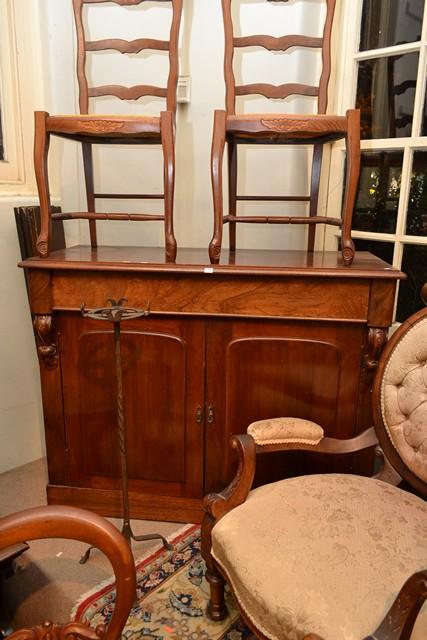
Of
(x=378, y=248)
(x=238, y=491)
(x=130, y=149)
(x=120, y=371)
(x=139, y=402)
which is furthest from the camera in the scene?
(x=130, y=149)

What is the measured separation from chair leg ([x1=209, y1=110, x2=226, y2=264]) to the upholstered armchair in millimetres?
586

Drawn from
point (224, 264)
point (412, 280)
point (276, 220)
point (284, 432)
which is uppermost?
point (276, 220)

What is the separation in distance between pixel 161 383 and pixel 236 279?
1.48 feet

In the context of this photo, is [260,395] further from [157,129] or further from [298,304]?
[157,129]

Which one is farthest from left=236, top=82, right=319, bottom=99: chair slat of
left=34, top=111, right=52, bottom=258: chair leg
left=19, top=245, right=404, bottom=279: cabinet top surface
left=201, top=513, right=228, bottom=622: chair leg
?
left=201, top=513, right=228, bottom=622: chair leg

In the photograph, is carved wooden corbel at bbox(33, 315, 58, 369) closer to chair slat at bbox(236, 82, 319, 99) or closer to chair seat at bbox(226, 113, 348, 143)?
chair seat at bbox(226, 113, 348, 143)

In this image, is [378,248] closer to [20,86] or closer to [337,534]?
[337,534]

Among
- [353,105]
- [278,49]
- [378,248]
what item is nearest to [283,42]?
[278,49]

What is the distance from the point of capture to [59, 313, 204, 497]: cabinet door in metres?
1.70

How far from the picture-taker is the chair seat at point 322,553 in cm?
97

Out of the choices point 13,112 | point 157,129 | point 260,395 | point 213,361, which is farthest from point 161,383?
point 13,112

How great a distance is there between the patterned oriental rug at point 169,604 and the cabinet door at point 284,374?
44 centimetres

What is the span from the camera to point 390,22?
195cm

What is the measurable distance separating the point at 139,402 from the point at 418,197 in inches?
51.8
